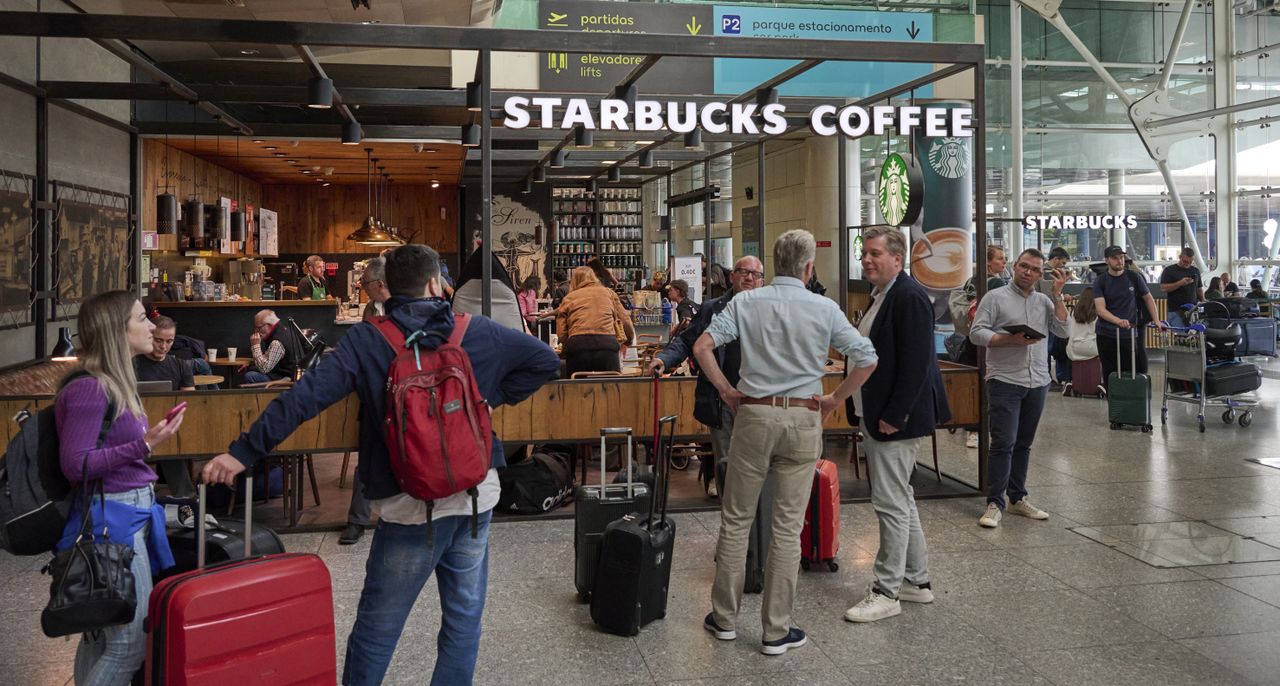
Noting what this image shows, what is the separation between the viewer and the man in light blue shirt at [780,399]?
4.20m

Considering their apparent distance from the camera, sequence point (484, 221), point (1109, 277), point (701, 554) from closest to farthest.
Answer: point (701, 554) → point (484, 221) → point (1109, 277)

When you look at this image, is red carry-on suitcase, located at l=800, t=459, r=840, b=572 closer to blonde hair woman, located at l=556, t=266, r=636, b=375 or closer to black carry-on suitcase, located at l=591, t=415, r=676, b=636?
black carry-on suitcase, located at l=591, t=415, r=676, b=636

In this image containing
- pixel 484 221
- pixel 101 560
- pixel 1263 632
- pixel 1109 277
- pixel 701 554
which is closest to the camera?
pixel 101 560

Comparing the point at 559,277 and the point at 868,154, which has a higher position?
the point at 868,154

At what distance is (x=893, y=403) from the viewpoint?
180 inches

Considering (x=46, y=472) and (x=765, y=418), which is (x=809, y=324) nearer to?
(x=765, y=418)

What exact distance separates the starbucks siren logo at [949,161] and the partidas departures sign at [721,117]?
130 inches

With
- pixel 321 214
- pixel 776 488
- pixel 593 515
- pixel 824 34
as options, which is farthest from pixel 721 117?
pixel 321 214

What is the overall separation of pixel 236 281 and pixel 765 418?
13.6 m

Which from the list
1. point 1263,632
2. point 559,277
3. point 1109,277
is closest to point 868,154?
point 559,277

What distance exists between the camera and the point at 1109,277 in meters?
11.0

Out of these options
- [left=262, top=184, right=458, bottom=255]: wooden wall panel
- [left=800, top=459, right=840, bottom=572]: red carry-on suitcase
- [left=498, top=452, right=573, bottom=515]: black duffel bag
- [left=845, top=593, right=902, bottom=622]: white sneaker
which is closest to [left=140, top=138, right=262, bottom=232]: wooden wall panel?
[left=262, top=184, right=458, bottom=255]: wooden wall panel

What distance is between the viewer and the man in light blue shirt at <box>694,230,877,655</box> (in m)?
4.20

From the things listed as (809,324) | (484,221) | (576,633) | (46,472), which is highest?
(484,221)
